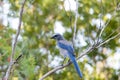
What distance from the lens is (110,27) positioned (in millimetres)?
9453

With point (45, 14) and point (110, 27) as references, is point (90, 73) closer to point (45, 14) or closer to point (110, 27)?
point (110, 27)

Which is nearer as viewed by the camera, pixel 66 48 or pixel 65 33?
pixel 66 48

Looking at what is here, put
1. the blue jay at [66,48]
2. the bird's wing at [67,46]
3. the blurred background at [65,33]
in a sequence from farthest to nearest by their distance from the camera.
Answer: the blurred background at [65,33] < the bird's wing at [67,46] < the blue jay at [66,48]

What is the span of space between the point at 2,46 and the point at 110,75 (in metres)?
4.82

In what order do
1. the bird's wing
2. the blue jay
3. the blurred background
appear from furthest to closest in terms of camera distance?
the blurred background → the bird's wing → the blue jay

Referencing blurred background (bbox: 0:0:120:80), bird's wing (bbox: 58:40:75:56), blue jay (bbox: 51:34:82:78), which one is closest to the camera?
blue jay (bbox: 51:34:82:78)

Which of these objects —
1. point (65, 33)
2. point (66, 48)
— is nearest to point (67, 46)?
point (66, 48)

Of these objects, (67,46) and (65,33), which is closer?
(67,46)

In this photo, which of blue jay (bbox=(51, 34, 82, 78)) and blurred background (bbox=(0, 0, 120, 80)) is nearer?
blue jay (bbox=(51, 34, 82, 78))

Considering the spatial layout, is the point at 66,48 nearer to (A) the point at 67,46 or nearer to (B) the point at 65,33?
(A) the point at 67,46

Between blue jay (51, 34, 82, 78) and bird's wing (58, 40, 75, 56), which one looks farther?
bird's wing (58, 40, 75, 56)

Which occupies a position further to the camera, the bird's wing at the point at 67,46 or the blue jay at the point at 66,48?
the bird's wing at the point at 67,46

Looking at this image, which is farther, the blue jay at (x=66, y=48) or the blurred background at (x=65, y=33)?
the blurred background at (x=65, y=33)

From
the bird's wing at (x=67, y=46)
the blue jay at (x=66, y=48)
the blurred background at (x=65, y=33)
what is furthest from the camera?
the blurred background at (x=65, y=33)
